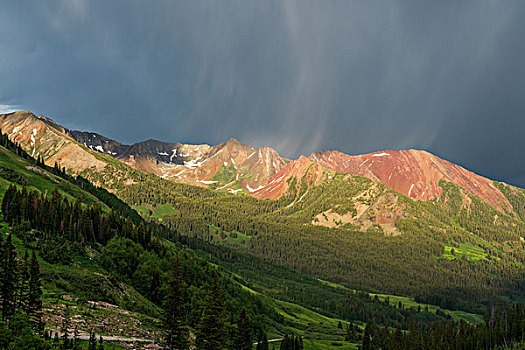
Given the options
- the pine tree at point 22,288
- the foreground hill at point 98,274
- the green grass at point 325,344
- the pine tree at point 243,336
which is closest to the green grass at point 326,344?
the green grass at point 325,344

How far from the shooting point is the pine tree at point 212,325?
5166 centimetres

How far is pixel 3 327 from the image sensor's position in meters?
31.6

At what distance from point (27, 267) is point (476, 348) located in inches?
6273

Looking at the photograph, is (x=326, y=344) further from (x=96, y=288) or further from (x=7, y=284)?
(x=7, y=284)

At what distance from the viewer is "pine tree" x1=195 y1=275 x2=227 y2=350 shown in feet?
169

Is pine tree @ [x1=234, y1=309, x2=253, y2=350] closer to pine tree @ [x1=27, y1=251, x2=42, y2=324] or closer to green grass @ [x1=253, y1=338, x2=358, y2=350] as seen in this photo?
pine tree @ [x1=27, y1=251, x2=42, y2=324]

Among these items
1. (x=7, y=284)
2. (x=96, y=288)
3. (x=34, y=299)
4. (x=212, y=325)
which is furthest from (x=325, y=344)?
(x=7, y=284)

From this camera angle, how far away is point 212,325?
52.5 metres

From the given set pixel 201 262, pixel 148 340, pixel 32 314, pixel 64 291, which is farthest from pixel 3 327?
pixel 201 262

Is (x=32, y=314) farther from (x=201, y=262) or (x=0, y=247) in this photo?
(x=201, y=262)

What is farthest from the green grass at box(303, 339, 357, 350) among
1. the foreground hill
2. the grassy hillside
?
the grassy hillside

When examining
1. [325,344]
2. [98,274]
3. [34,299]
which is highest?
[34,299]

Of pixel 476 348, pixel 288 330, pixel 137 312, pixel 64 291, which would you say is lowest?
pixel 288 330

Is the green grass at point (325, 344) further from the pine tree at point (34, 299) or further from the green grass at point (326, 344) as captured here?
the pine tree at point (34, 299)
